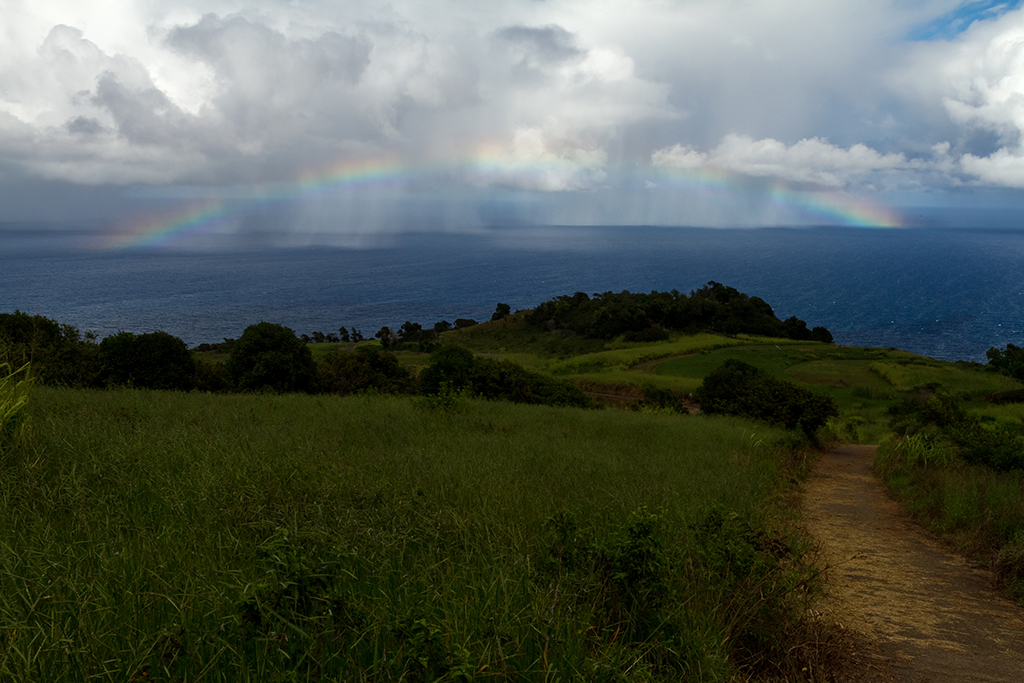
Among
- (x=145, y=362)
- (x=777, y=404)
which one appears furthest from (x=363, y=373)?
(x=777, y=404)

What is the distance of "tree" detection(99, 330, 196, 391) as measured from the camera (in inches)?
864

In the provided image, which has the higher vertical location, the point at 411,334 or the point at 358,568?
the point at 358,568

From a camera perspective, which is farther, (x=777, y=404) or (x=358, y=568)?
(x=777, y=404)

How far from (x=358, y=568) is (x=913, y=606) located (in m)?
5.37

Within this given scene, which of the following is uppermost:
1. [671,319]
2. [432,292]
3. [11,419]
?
[11,419]

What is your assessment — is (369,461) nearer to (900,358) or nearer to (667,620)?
(667,620)

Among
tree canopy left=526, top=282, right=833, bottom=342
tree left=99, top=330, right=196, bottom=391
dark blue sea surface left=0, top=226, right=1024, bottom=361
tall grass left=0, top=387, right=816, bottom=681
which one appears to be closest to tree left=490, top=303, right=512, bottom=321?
tree canopy left=526, top=282, right=833, bottom=342

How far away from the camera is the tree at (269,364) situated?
24781mm

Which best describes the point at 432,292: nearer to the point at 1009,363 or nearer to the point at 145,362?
the point at 1009,363

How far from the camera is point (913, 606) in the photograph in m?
5.88

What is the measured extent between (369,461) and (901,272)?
215 m

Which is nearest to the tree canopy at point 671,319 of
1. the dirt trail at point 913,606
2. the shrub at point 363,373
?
the shrub at point 363,373

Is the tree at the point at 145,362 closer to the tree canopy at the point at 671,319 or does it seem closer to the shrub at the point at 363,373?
the shrub at the point at 363,373

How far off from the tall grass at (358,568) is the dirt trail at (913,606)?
71 centimetres
